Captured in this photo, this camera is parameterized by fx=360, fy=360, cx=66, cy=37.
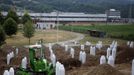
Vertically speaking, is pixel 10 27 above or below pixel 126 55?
below

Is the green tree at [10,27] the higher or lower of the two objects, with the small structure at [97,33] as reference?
higher

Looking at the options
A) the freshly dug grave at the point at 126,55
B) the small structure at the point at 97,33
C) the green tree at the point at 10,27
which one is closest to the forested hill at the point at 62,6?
the small structure at the point at 97,33

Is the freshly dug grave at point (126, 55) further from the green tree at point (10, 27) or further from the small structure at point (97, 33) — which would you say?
the small structure at point (97, 33)

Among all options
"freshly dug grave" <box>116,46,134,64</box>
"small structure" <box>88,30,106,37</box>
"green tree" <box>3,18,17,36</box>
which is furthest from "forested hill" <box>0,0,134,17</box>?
"freshly dug grave" <box>116,46,134,64</box>

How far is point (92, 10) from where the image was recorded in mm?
167000

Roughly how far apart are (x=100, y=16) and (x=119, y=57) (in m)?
103

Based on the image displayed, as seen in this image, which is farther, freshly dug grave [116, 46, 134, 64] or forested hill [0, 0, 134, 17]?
forested hill [0, 0, 134, 17]

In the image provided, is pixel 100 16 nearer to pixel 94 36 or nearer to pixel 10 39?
pixel 94 36

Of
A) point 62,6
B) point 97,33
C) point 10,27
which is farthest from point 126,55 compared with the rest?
point 62,6

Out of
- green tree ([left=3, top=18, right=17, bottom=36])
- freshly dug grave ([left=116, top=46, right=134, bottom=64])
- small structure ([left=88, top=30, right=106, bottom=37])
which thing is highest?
freshly dug grave ([left=116, top=46, right=134, bottom=64])

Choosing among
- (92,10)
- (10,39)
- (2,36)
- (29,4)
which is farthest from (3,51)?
(29,4)

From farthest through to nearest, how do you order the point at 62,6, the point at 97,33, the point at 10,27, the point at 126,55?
the point at 62,6 → the point at 97,33 → the point at 10,27 → the point at 126,55

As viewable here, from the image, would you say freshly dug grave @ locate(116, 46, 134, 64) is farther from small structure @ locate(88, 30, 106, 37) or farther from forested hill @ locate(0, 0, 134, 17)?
forested hill @ locate(0, 0, 134, 17)

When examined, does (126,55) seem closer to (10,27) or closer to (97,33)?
(10,27)
